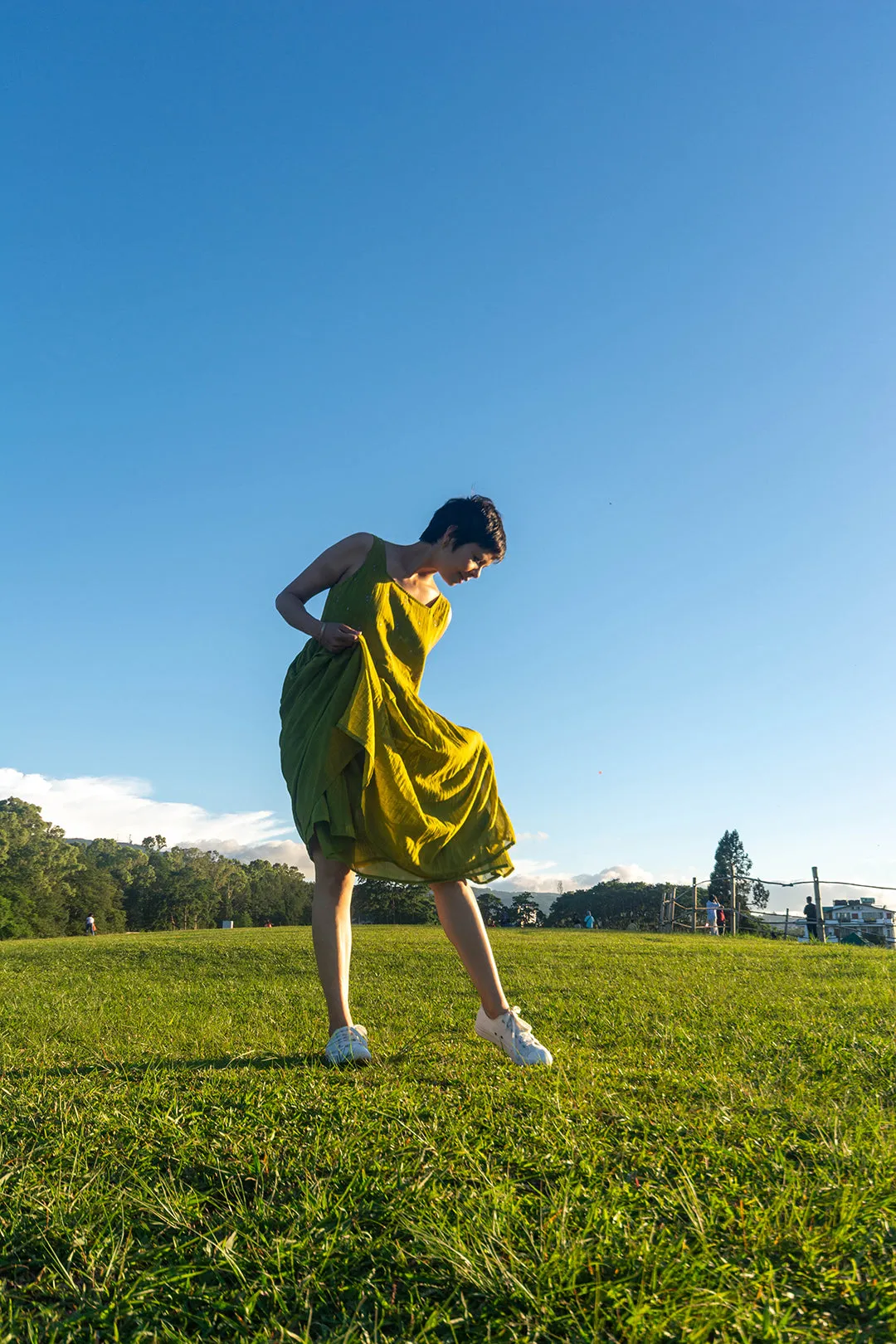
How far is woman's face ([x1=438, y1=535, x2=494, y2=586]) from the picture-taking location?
12.8 feet

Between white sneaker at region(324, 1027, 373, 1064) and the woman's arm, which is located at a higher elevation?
the woman's arm

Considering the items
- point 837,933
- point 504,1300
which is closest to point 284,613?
point 504,1300

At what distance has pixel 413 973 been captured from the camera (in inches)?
284

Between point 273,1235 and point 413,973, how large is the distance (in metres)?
5.88

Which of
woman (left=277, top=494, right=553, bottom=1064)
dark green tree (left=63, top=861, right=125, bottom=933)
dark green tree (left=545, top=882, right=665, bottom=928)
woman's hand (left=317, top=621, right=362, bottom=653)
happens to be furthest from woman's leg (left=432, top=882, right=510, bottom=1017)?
dark green tree (left=545, top=882, right=665, bottom=928)

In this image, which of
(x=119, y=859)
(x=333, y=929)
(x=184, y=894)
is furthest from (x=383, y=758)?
(x=119, y=859)

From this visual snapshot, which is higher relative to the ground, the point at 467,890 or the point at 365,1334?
the point at 467,890

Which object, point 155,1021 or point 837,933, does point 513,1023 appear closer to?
point 155,1021

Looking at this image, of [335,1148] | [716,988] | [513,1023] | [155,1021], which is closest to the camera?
[335,1148]

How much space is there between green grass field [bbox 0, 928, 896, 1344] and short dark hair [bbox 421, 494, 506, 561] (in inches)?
85.9

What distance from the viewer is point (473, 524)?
3895mm

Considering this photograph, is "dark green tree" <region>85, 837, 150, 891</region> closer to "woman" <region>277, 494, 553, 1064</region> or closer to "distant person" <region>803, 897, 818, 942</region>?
"distant person" <region>803, 897, 818, 942</region>

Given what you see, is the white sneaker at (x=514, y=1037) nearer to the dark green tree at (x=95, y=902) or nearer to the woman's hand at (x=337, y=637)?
the woman's hand at (x=337, y=637)

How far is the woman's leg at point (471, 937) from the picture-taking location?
3.35 m
